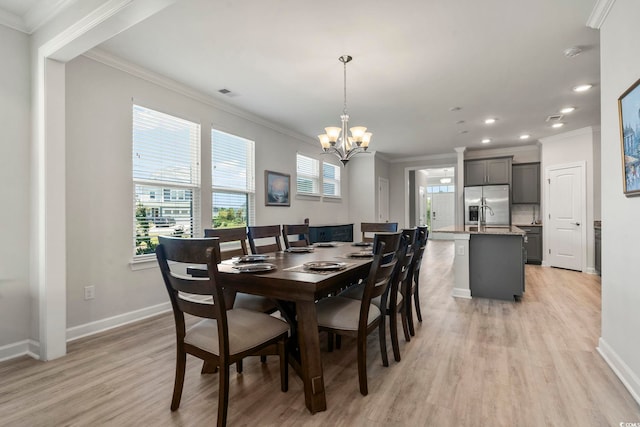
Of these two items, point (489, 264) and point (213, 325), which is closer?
point (213, 325)

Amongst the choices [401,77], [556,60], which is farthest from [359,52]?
[556,60]

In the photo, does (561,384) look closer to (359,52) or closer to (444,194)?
(359,52)

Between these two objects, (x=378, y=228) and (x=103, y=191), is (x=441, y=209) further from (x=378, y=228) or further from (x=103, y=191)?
(x=103, y=191)

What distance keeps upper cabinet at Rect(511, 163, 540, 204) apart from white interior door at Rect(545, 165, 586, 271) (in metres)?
0.48

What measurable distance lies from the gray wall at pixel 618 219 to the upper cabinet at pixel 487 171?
4.94m

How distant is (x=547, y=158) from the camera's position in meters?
6.43

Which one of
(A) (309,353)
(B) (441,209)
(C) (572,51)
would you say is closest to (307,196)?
(C) (572,51)

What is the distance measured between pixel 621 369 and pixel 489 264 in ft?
6.70

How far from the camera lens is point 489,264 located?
4.06 m

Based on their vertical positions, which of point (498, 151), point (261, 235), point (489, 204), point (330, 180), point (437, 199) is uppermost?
point (498, 151)

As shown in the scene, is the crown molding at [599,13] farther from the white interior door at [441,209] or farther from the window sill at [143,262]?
the white interior door at [441,209]

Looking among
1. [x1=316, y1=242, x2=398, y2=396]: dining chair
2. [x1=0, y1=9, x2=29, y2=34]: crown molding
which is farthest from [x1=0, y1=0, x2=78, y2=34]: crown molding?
[x1=316, y1=242, x2=398, y2=396]: dining chair

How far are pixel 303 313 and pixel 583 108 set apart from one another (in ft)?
17.5

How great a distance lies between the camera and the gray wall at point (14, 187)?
2420 millimetres
